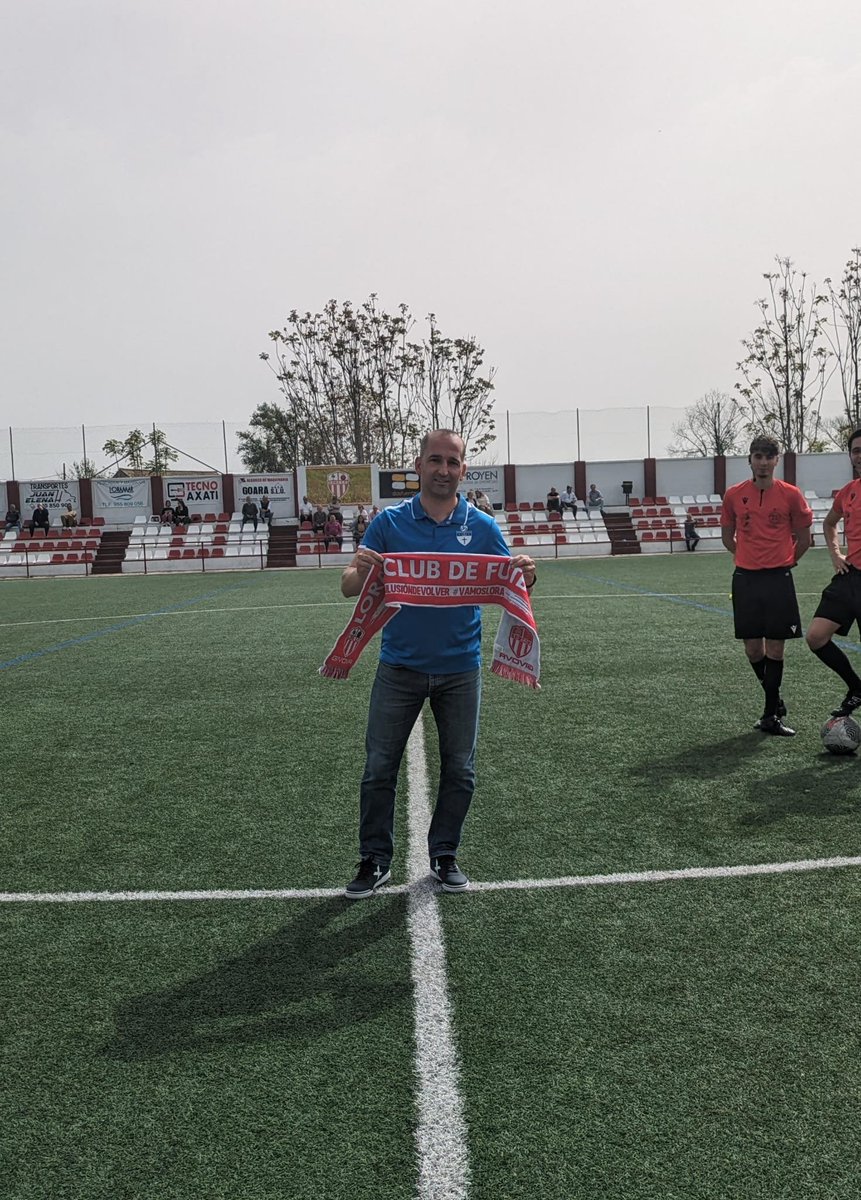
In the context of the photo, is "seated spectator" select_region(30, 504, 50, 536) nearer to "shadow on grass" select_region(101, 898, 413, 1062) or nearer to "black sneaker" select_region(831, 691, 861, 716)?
"black sneaker" select_region(831, 691, 861, 716)

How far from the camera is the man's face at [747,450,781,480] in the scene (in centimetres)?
659

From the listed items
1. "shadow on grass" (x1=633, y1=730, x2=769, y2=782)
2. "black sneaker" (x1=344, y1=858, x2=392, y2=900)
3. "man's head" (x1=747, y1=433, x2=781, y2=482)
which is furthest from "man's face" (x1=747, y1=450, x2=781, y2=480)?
"black sneaker" (x1=344, y1=858, x2=392, y2=900)

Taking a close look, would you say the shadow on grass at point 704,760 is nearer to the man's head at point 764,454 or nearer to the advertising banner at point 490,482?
the man's head at point 764,454

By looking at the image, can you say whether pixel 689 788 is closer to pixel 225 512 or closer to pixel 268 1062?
pixel 268 1062

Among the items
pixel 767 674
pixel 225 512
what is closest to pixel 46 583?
pixel 225 512

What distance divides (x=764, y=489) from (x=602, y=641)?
5063 millimetres

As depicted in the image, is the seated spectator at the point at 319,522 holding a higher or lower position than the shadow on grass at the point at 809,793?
higher

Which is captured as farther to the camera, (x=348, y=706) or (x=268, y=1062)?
(x=348, y=706)

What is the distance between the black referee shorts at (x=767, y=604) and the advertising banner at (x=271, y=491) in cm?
3731

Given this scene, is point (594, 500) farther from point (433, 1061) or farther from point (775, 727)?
point (433, 1061)

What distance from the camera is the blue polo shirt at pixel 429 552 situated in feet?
13.4

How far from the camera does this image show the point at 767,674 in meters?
6.96

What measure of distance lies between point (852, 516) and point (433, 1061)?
16.4 feet

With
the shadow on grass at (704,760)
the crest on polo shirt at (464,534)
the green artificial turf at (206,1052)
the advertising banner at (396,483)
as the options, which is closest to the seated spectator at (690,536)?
the advertising banner at (396,483)
